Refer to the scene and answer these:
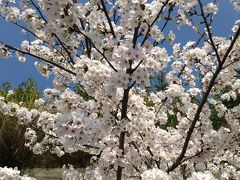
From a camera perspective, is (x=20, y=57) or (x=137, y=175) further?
(x=20, y=57)

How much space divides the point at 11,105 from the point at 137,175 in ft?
8.91

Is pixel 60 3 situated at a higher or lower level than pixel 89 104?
higher

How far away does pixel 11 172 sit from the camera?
4.60 metres

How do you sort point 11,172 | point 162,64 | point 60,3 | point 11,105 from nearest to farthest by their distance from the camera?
1. point 11,172
2. point 60,3
3. point 162,64
4. point 11,105

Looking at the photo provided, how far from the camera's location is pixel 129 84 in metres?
5.64

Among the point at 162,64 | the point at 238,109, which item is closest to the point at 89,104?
the point at 162,64

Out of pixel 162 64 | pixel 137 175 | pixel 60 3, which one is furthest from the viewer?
pixel 137 175

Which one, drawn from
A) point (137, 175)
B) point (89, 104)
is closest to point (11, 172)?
point (89, 104)

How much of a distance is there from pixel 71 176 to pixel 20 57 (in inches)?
85.7

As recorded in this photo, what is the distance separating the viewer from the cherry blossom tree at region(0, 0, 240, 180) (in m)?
5.44

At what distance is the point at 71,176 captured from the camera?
7520 millimetres

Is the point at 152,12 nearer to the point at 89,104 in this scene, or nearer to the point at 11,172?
the point at 89,104

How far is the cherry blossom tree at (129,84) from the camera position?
5438 millimetres

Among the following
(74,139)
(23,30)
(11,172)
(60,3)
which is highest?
(23,30)
